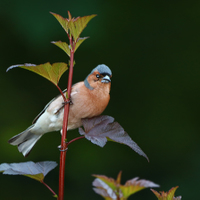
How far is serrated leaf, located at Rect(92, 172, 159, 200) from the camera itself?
2.13ft

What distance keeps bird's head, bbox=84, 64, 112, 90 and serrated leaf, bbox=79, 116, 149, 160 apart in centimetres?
44

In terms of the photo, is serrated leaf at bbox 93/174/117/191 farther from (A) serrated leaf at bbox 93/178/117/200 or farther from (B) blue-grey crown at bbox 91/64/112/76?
(B) blue-grey crown at bbox 91/64/112/76

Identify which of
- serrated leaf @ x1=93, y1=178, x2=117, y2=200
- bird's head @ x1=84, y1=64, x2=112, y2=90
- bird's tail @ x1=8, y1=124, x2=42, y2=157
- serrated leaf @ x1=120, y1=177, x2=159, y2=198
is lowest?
bird's tail @ x1=8, y1=124, x2=42, y2=157

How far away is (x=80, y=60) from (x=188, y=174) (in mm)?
1602

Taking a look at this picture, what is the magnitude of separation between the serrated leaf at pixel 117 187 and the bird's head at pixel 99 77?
991mm

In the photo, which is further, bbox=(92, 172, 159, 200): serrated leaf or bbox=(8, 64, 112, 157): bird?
bbox=(8, 64, 112, 157): bird

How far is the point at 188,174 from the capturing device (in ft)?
10.1

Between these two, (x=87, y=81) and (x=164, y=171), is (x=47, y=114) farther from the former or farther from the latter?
(x=164, y=171)

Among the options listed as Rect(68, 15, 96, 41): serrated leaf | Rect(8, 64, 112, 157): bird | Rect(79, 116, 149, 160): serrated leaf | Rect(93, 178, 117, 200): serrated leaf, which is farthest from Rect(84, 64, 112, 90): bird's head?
Rect(93, 178, 117, 200): serrated leaf

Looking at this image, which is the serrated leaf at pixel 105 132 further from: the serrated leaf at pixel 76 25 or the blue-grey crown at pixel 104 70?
the blue-grey crown at pixel 104 70

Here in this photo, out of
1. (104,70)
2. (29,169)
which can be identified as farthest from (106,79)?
(29,169)

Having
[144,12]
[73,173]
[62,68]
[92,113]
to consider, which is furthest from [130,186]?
[144,12]

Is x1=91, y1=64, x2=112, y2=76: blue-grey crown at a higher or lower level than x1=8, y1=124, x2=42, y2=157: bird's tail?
higher

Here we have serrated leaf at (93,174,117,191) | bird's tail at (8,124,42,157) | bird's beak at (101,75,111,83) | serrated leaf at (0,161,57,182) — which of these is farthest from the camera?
bird's tail at (8,124,42,157)
